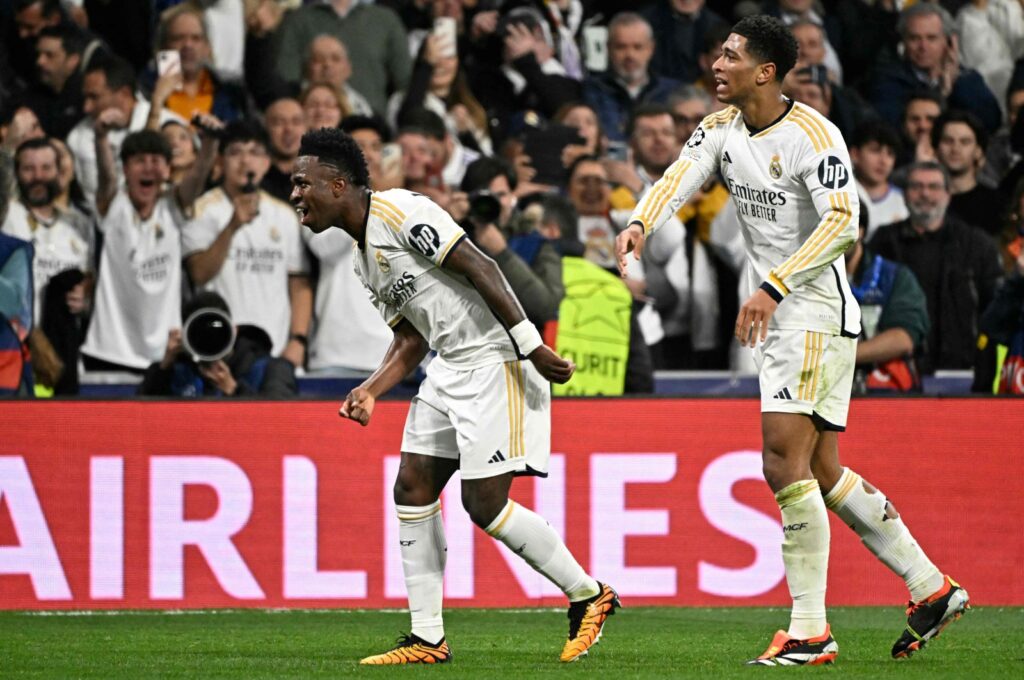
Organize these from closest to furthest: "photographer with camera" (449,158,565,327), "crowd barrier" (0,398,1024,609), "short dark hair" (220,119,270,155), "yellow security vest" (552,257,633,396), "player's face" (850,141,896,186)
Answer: "crowd barrier" (0,398,1024,609) → "photographer with camera" (449,158,565,327) → "yellow security vest" (552,257,633,396) → "short dark hair" (220,119,270,155) → "player's face" (850,141,896,186)

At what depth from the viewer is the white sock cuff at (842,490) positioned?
673 cm

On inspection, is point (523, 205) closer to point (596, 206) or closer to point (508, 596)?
point (596, 206)

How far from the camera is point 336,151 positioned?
6625 millimetres

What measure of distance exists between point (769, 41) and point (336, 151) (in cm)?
174

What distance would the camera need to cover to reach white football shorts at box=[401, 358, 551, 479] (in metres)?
6.64

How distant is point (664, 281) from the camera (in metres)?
11.8

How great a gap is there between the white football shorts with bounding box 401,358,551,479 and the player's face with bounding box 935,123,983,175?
6736 millimetres

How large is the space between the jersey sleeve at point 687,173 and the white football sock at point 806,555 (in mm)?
1189

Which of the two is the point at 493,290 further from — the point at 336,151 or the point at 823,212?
the point at 823,212

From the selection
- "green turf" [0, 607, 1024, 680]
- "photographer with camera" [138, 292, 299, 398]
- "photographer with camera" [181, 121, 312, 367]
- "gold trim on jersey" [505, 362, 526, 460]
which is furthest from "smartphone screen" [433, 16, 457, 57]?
"gold trim on jersey" [505, 362, 526, 460]

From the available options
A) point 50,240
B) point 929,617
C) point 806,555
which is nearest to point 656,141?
point 50,240

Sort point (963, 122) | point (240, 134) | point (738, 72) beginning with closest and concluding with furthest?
1. point (738, 72)
2. point (240, 134)
3. point (963, 122)

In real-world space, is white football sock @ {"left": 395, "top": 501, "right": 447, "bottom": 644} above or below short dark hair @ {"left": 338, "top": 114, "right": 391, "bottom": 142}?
below

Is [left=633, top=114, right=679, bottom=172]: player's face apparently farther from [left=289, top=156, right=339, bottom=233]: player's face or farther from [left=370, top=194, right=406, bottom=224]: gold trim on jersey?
[left=289, top=156, right=339, bottom=233]: player's face
